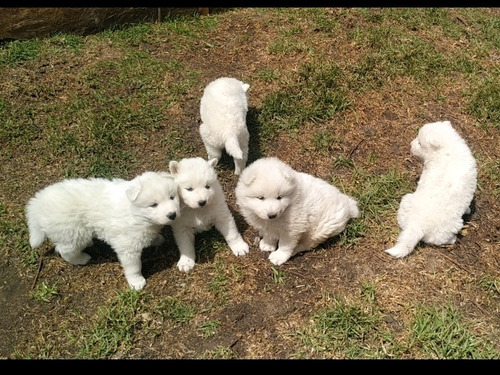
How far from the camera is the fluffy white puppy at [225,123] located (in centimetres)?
474

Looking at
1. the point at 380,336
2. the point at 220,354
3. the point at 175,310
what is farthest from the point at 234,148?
the point at 380,336

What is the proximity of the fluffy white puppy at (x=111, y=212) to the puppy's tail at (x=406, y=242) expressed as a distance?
200 centimetres

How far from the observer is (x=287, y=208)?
406 centimetres

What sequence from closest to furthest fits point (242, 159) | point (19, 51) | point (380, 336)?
1. point (380, 336)
2. point (242, 159)
3. point (19, 51)

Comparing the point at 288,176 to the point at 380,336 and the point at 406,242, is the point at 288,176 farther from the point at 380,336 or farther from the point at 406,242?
the point at 380,336

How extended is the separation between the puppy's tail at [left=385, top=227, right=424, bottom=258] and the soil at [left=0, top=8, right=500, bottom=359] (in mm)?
120

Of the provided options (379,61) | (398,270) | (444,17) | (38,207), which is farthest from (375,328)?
(444,17)

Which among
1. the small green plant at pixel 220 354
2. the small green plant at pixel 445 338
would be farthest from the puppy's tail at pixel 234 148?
the small green plant at pixel 445 338

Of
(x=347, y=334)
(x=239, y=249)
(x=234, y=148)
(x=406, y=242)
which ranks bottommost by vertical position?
(x=347, y=334)

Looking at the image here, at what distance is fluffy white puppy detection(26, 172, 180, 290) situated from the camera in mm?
3756

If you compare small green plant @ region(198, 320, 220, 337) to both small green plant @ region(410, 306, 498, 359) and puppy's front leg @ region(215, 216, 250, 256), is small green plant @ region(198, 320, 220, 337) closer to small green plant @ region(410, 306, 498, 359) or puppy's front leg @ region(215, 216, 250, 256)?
puppy's front leg @ region(215, 216, 250, 256)

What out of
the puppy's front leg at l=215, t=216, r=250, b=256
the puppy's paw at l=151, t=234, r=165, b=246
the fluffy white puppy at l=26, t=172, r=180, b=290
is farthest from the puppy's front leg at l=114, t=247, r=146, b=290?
the puppy's front leg at l=215, t=216, r=250, b=256

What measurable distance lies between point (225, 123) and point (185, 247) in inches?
52.5

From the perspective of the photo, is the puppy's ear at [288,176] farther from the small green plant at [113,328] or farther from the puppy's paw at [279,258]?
the small green plant at [113,328]
